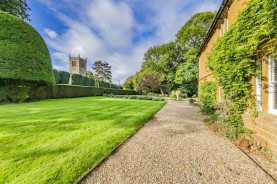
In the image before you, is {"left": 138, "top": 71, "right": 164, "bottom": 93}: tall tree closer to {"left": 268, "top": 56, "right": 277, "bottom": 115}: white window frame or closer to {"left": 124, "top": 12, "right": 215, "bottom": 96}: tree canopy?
{"left": 124, "top": 12, "right": 215, "bottom": 96}: tree canopy

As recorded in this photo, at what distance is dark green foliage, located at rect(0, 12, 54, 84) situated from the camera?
11.0 metres

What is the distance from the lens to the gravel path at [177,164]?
2.50 meters

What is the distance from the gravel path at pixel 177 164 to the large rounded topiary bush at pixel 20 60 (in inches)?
458

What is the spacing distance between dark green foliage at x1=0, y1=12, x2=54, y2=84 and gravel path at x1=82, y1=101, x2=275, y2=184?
11.6 metres

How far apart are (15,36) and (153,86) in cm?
2628

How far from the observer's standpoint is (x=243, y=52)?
429 centimetres

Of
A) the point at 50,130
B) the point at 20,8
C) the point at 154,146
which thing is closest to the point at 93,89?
the point at 20,8

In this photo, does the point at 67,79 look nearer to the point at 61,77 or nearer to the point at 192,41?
the point at 61,77

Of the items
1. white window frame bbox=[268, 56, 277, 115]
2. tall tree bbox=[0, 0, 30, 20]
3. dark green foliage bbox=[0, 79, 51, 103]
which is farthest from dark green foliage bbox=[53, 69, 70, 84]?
white window frame bbox=[268, 56, 277, 115]

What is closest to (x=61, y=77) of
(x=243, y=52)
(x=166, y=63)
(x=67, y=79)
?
(x=67, y=79)

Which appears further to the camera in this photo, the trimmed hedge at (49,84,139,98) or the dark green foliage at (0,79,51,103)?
the trimmed hedge at (49,84,139,98)

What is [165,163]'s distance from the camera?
119 inches

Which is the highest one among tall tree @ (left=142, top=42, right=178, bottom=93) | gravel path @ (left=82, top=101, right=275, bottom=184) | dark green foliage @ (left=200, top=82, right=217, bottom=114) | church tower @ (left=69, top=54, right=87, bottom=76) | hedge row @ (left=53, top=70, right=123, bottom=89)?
church tower @ (left=69, top=54, right=87, bottom=76)

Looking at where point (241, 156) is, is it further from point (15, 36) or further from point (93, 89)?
point (93, 89)
